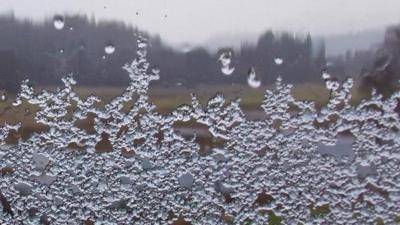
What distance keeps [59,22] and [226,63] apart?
0.31m

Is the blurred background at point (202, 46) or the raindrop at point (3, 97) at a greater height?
the blurred background at point (202, 46)

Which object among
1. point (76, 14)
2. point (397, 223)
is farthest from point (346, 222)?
point (76, 14)

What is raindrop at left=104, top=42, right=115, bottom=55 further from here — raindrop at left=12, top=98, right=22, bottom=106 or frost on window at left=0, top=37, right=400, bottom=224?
raindrop at left=12, top=98, right=22, bottom=106

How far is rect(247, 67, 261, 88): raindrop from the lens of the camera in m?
0.84

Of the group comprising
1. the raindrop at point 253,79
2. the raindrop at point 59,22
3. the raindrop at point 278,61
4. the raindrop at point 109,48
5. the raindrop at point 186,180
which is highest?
the raindrop at point 59,22

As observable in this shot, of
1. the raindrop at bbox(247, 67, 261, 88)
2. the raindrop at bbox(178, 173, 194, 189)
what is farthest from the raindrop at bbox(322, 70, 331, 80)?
the raindrop at bbox(178, 173, 194, 189)

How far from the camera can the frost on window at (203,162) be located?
82cm

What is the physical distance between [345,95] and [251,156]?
0.19 metres

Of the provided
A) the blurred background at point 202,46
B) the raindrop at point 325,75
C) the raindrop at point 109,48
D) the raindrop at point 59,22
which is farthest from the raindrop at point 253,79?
the raindrop at point 59,22

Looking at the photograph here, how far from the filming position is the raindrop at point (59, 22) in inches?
34.5

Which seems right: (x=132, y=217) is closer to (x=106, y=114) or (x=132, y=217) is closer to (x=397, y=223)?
(x=106, y=114)

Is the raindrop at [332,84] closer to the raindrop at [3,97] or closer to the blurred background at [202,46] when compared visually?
the blurred background at [202,46]

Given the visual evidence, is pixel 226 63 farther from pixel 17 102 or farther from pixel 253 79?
pixel 17 102

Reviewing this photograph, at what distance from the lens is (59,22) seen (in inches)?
34.5
